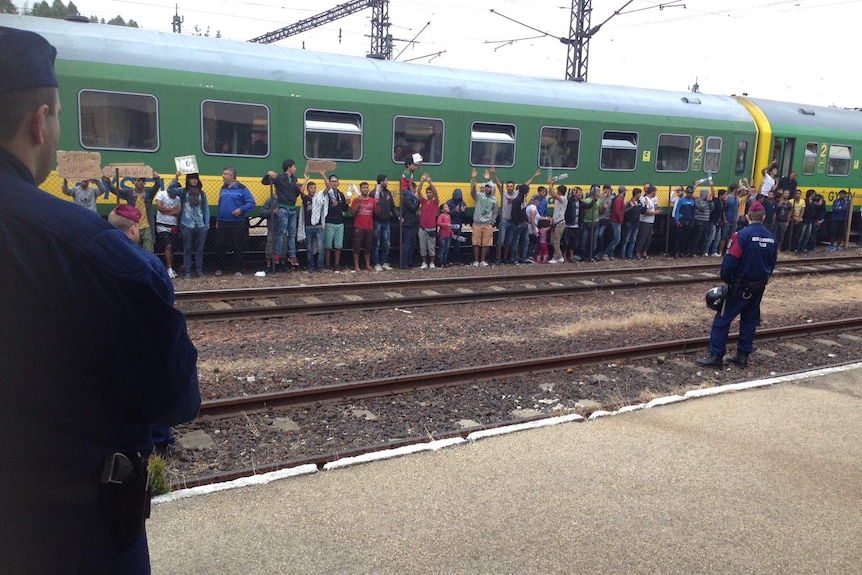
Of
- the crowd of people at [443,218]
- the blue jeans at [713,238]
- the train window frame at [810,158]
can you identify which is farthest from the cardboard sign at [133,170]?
the train window frame at [810,158]

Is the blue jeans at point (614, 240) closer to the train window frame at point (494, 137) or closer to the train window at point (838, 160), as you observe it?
the train window frame at point (494, 137)

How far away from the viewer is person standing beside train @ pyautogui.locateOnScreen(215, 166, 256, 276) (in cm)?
1227

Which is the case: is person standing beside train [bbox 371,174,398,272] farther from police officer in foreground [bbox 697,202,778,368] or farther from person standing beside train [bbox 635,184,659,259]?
police officer in foreground [bbox 697,202,778,368]

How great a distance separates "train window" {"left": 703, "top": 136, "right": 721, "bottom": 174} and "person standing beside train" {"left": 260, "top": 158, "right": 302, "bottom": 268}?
11.3m

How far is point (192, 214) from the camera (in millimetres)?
11977

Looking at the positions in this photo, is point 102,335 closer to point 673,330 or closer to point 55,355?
point 55,355

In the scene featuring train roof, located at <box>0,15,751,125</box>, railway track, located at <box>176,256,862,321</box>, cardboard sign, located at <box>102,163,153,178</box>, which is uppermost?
train roof, located at <box>0,15,751,125</box>

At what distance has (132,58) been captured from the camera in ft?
37.8

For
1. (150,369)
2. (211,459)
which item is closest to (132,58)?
(211,459)

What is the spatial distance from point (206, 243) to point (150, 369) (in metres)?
12.2

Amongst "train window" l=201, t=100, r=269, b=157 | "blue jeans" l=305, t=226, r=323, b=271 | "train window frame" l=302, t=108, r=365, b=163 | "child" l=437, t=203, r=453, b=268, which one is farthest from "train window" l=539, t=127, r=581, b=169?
"train window" l=201, t=100, r=269, b=157

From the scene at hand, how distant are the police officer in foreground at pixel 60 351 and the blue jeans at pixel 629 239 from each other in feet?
53.0

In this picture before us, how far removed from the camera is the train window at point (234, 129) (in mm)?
12203

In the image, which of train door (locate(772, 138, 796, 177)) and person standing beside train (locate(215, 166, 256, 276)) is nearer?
person standing beside train (locate(215, 166, 256, 276))
